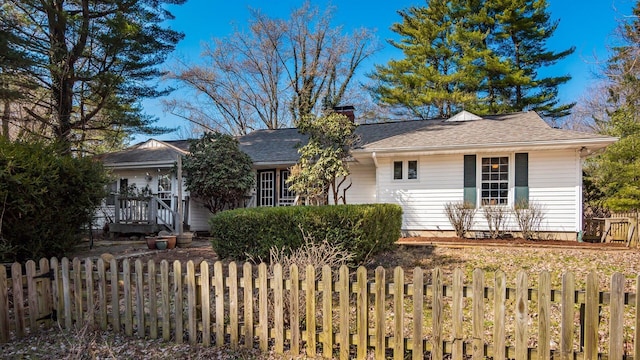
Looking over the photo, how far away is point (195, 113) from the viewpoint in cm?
2859

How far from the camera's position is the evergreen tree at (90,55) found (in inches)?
507

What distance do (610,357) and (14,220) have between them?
7013 millimetres

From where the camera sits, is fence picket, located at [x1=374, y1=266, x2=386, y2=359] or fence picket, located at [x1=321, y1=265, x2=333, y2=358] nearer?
fence picket, located at [x1=374, y1=266, x2=386, y2=359]

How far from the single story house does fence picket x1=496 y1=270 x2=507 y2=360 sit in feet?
27.7

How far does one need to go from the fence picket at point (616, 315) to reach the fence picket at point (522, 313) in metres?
0.56

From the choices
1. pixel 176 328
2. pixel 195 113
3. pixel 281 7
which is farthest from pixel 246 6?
pixel 176 328

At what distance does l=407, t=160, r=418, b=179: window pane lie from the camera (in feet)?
39.1

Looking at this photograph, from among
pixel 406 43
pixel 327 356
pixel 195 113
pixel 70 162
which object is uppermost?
pixel 406 43

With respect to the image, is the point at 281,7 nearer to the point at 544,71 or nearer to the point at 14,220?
the point at 544,71

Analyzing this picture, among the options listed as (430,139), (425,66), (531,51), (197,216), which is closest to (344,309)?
(430,139)

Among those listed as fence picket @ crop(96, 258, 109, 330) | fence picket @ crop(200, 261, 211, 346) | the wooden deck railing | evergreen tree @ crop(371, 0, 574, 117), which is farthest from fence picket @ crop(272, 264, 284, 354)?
evergreen tree @ crop(371, 0, 574, 117)

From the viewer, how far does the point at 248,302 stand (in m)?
3.74

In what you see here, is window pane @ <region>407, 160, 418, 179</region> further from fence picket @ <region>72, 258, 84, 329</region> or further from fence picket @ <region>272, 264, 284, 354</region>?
fence picket @ <region>72, 258, 84, 329</region>

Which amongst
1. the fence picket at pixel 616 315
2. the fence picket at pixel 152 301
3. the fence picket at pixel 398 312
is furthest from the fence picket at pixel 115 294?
the fence picket at pixel 616 315
